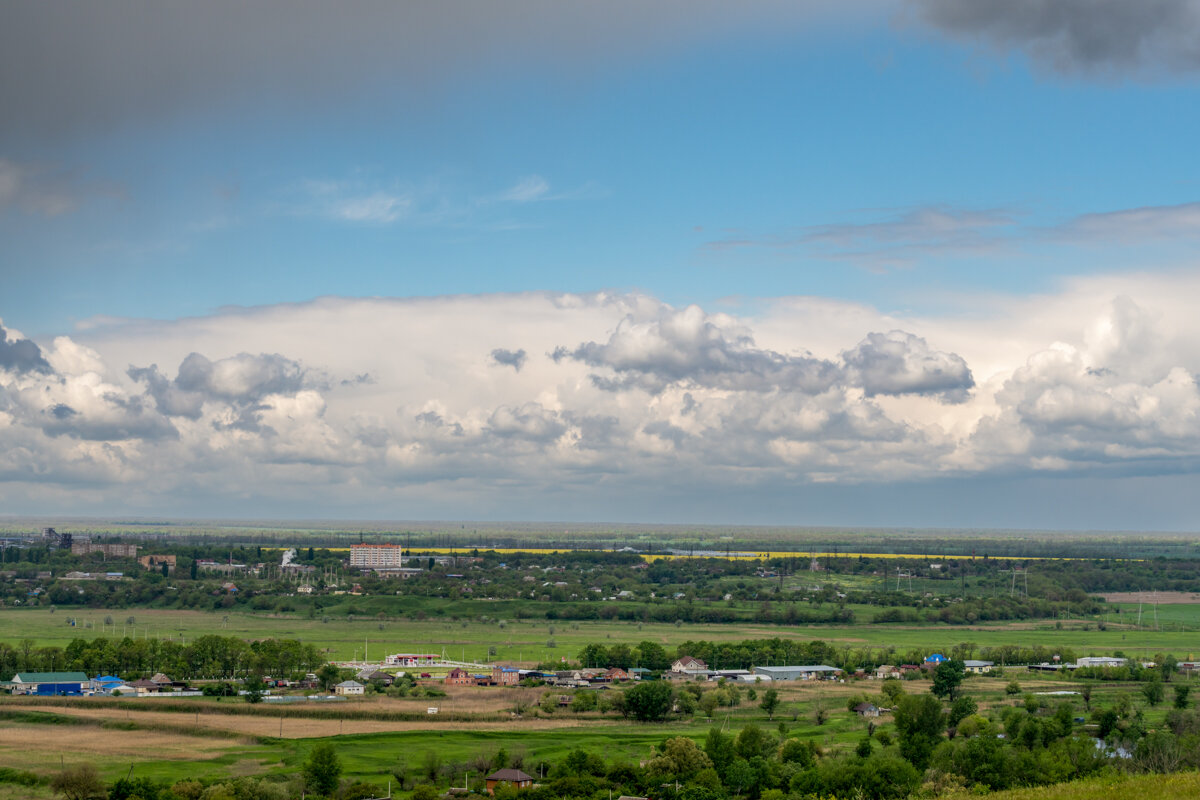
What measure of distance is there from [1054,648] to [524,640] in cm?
4658

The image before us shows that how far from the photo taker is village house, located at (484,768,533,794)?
148ft

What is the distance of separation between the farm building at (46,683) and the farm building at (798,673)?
4595 cm

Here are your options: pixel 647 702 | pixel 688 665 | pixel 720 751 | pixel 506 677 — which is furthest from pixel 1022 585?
pixel 720 751

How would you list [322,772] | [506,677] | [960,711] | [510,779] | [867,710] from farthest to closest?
[506,677], [867,710], [960,711], [510,779], [322,772]

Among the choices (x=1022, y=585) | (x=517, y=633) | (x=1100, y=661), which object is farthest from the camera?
(x=1022, y=585)

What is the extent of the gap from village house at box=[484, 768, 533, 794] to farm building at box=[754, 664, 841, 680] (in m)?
38.9

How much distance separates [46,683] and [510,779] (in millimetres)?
40616

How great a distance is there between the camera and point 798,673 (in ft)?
272

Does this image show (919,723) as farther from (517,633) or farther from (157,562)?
(157,562)

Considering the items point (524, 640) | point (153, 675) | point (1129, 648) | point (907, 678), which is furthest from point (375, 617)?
point (1129, 648)

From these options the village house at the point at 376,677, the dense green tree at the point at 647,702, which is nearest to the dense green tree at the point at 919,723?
the dense green tree at the point at 647,702

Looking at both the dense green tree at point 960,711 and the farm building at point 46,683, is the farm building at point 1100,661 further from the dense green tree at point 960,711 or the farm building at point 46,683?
the farm building at point 46,683

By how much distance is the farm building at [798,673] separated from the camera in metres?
82.1

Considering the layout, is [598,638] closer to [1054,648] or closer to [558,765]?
[1054,648]
